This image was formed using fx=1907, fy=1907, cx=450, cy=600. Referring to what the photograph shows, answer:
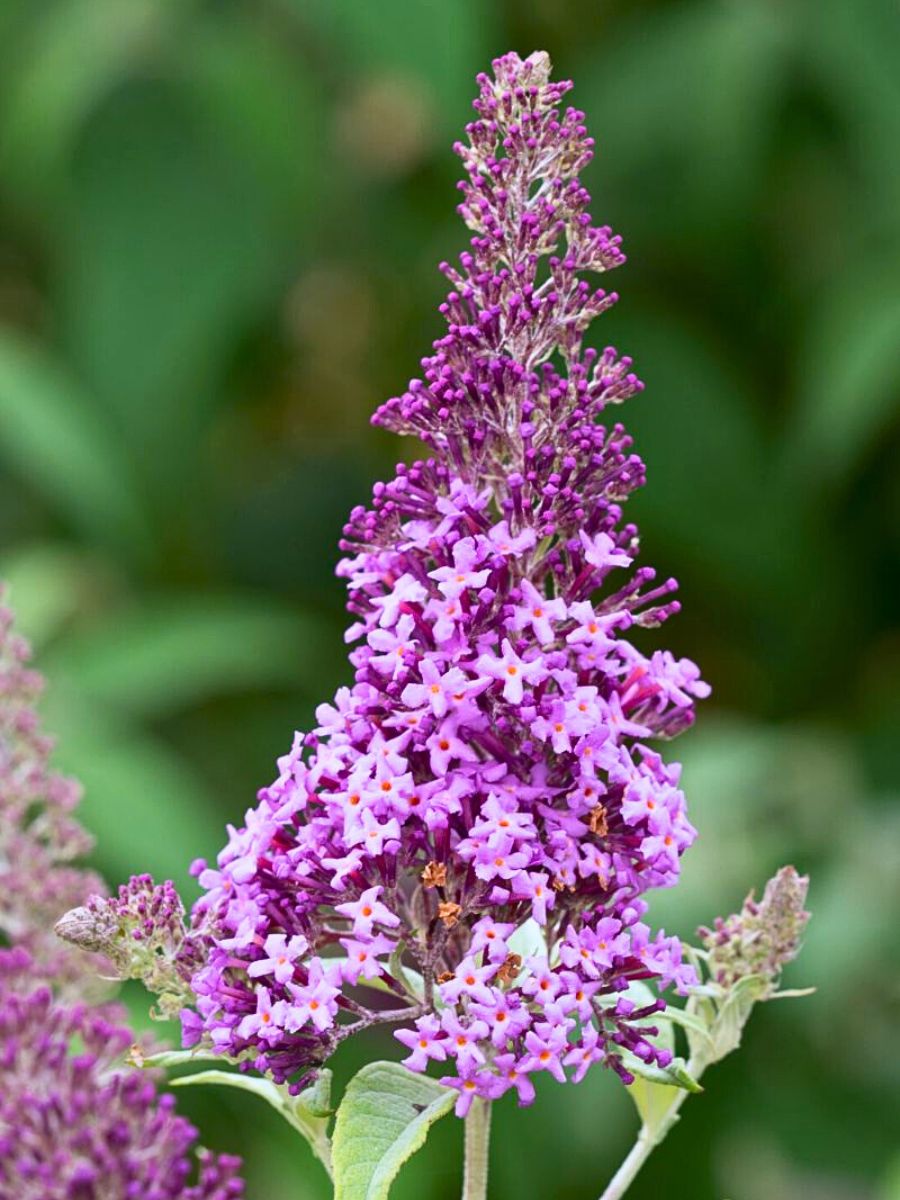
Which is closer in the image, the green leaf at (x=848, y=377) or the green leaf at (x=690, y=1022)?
the green leaf at (x=690, y=1022)

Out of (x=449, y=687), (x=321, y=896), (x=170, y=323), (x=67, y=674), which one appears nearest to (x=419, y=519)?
(x=449, y=687)

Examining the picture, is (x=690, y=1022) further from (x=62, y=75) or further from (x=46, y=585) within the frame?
(x=62, y=75)

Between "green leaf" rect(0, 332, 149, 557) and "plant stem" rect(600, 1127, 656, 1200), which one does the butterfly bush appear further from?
"green leaf" rect(0, 332, 149, 557)

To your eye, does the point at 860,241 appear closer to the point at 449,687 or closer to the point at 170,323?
the point at 170,323

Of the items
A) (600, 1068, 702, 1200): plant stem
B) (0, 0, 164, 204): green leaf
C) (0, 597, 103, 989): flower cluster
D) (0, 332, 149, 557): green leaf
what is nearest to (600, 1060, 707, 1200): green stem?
(600, 1068, 702, 1200): plant stem

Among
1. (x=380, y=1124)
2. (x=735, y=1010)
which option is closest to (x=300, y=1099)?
(x=380, y=1124)

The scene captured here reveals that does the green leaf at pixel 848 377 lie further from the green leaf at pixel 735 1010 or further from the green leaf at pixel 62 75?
the green leaf at pixel 735 1010

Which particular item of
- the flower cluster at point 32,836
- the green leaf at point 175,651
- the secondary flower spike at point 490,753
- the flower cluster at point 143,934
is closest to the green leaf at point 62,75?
the green leaf at point 175,651
